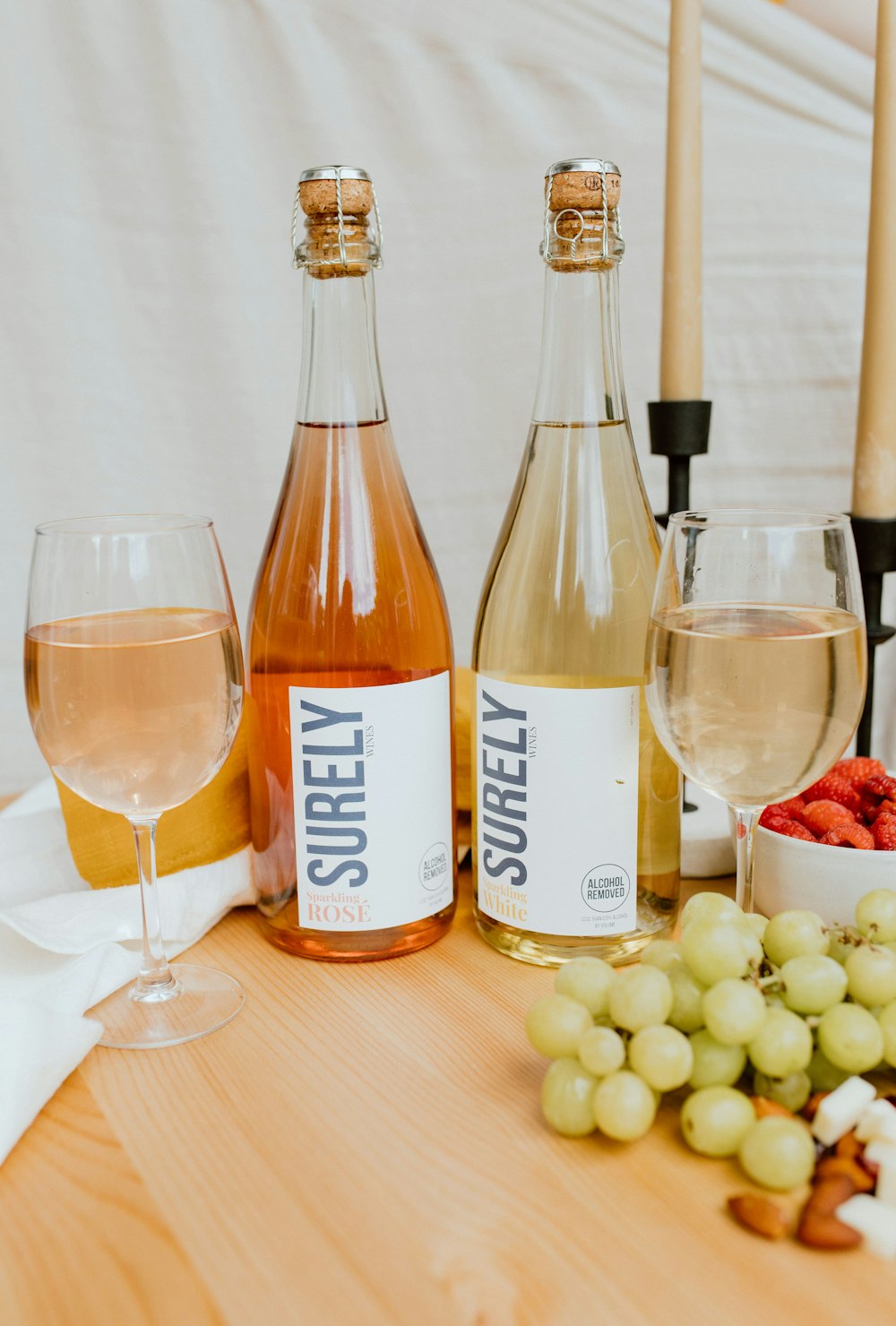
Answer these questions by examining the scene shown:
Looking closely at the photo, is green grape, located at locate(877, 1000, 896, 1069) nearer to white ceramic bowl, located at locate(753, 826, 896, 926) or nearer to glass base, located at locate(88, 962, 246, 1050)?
white ceramic bowl, located at locate(753, 826, 896, 926)

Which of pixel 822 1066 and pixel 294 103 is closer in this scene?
pixel 822 1066

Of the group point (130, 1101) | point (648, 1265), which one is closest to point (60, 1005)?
point (130, 1101)

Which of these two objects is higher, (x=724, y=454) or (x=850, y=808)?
(x=724, y=454)

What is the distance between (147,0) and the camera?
3.51ft

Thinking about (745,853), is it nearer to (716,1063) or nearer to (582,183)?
(716,1063)

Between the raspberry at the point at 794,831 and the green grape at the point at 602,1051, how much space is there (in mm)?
201

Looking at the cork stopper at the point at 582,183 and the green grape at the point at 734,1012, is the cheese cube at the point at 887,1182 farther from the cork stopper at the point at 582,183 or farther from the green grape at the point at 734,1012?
the cork stopper at the point at 582,183

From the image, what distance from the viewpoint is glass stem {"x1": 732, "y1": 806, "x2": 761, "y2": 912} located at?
58 cm

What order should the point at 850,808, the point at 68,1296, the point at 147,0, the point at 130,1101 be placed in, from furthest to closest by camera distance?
the point at 147,0
the point at 850,808
the point at 130,1101
the point at 68,1296

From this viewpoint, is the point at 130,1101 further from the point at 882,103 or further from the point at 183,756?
the point at 882,103

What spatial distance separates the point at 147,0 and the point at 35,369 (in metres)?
0.35

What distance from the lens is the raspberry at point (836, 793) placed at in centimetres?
66

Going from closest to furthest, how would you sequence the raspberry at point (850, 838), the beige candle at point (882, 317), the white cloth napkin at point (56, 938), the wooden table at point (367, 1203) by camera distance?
the wooden table at point (367, 1203) < the white cloth napkin at point (56, 938) < the raspberry at point (850, 838) < the beige candle at point (882, 317)

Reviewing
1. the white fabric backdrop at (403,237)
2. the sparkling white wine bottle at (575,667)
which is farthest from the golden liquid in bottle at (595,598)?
the white fabric backdrop at (403,237)
